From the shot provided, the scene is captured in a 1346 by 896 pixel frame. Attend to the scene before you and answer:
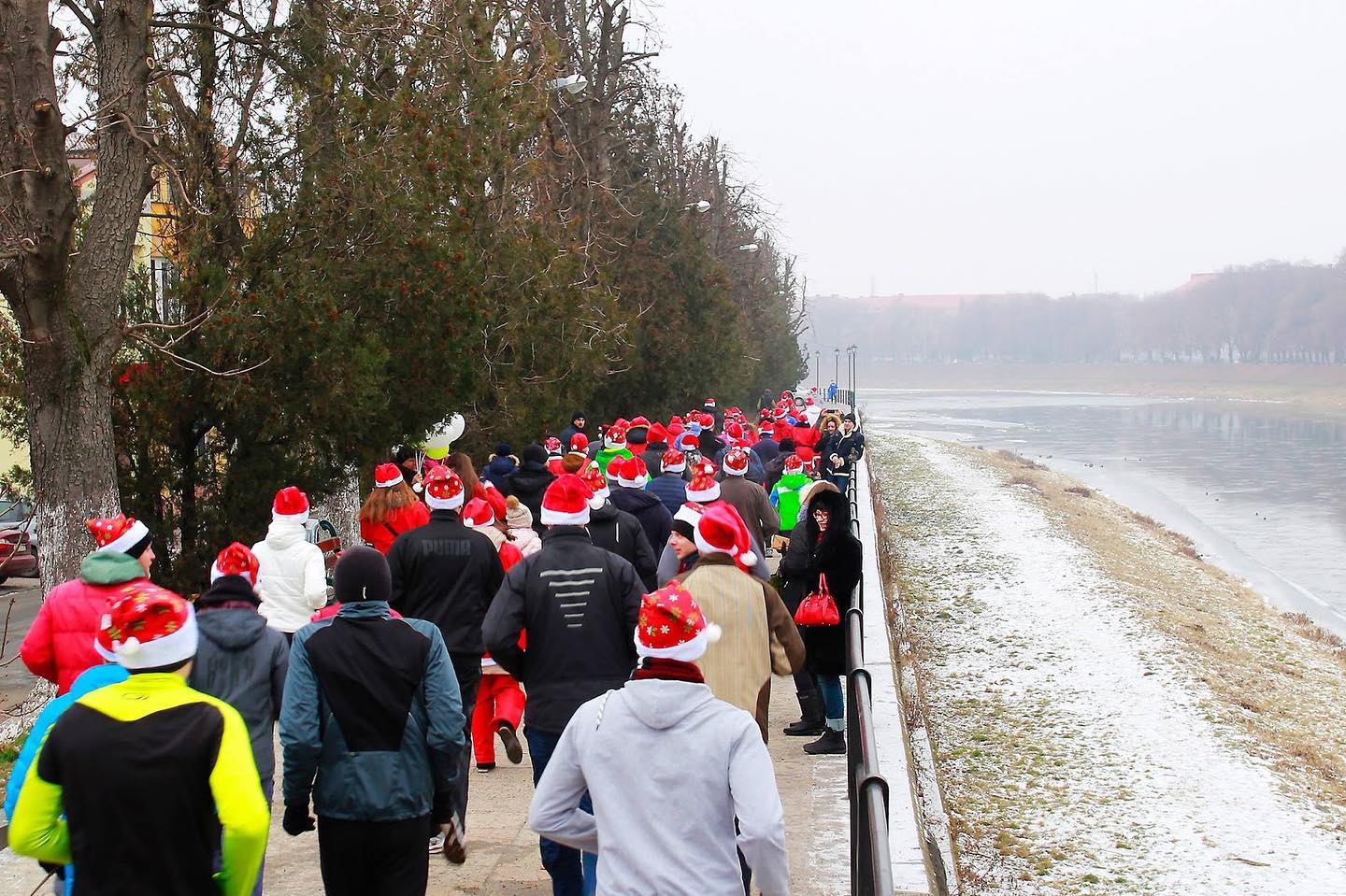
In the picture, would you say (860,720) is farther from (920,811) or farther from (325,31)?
(325,31)

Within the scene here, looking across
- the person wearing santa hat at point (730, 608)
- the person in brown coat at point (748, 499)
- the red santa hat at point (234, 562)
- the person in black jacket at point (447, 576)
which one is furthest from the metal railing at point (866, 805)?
the person in brown coat at point (748, 499)

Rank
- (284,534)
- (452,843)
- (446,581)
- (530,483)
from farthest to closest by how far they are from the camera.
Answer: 1. (530,483)
2. (284,534)
3. (446,581)
4. (452,843)

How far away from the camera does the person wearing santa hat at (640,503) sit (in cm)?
1011

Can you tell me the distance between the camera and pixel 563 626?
5953mm

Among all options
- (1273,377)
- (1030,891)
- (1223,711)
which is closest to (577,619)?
(1030,891)

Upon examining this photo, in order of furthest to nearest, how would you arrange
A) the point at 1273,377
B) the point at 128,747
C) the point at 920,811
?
the point at 1273,377 → the point at 920,811 → the point at 128,747

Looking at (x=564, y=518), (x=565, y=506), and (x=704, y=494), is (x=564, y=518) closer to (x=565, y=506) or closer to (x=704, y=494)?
(x=565, y=506)

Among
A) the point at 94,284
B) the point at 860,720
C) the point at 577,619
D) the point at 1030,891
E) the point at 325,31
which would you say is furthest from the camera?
the point at 325,31

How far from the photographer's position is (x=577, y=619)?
5.96 meters

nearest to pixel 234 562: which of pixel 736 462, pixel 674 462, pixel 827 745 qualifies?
pixel 827 745

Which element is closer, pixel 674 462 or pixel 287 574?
pixel 287 574

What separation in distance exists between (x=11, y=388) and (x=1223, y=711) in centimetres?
1261

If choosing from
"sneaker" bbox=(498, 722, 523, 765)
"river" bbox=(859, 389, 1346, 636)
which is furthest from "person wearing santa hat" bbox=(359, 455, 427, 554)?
"river" bbox=(859, 389, 1346, 636)

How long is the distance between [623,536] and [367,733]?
3.53 m
